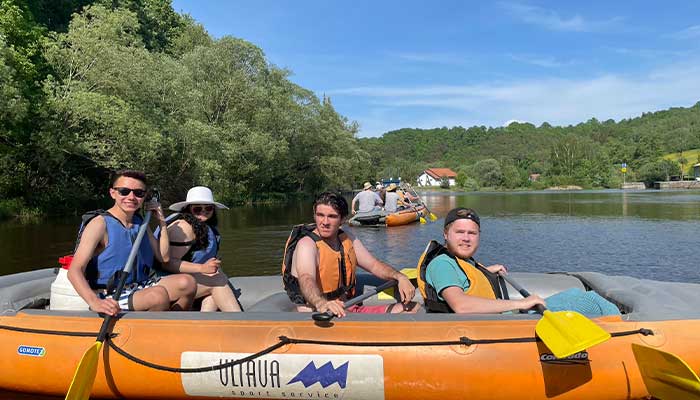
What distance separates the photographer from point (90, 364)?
3.07 meters

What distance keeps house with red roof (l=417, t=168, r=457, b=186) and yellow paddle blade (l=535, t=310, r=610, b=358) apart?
99.0 m

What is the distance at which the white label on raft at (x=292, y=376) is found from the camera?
3104mm

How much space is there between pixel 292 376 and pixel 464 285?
122cm

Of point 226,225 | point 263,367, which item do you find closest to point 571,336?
point 263,367

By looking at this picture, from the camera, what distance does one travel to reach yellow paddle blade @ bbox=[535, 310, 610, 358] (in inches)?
104

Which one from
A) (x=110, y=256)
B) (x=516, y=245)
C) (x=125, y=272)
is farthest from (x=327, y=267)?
(x=516, y=245)

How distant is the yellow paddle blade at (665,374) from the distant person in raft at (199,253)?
2824 millimetres

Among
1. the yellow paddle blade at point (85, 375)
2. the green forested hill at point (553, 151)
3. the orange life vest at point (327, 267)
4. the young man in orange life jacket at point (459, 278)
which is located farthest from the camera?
the green forested hill at point (553, 151)

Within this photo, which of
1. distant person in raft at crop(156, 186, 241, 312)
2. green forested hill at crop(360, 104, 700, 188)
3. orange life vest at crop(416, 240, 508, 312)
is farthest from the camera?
green forested hill at crop(360, 104, 700, 188)

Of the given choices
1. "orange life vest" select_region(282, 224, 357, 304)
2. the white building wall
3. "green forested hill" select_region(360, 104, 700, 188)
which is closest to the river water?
"orange life vest" select_region(282, 224, 357, 304)

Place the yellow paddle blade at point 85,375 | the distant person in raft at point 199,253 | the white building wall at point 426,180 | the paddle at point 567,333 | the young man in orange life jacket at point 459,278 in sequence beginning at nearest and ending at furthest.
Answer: the paddle at point 567,333 → the yellow paddle blade at point 85,375 → the young man in orange life jacket at point 459,278 → the distant person in raft at point 199,253 → the white building wall at point 426,180

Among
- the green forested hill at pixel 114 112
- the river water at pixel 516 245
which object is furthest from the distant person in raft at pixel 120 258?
the green forested hill at pixel 114 112

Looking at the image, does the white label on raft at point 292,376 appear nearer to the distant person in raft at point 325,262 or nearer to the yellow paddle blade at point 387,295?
the distant person in raft at point 325,262

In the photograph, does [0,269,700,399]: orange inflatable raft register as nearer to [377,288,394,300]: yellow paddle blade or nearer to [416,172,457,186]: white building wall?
[377,288,394,300]: yellow paddle blade
